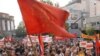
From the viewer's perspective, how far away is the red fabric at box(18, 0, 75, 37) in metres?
8.79

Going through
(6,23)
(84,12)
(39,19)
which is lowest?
(39,19)

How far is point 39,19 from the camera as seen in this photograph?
9.14 m

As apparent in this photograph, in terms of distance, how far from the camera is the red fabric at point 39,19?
8.79 m

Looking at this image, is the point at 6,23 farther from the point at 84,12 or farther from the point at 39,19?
the point at 39,19

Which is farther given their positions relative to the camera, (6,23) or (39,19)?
(6,23)

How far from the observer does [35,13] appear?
9070 millimetres

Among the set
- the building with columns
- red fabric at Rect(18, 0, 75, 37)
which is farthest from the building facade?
red fabric at Rect(18, 0, 75, 37)

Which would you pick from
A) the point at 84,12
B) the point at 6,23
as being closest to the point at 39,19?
the point at 84,12

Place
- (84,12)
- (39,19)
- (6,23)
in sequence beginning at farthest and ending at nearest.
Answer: (6,23) → (84,12) → (39,19)

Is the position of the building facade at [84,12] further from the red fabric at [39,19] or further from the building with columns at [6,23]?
the red fabric at [39,19]

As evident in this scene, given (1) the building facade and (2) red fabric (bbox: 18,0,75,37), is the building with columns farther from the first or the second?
(2) red fabric (bbox: 18,0,75,37)

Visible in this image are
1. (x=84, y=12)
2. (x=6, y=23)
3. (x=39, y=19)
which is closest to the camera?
(x=39, y=19)

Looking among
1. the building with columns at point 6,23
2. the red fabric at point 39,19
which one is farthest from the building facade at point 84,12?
the red fabric at point 39,19

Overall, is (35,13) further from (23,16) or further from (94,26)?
(94,26)
